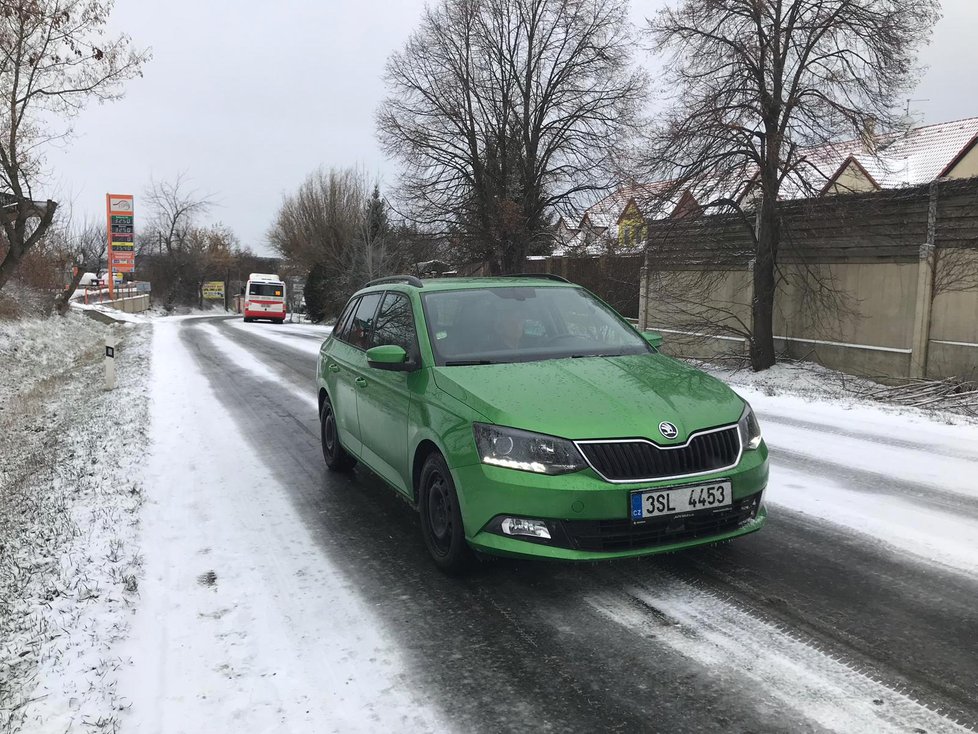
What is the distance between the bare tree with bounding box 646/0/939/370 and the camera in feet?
45.6

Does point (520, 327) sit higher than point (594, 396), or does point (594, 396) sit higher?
point (520, 327)

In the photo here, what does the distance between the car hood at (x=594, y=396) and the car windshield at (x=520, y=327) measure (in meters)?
0.21

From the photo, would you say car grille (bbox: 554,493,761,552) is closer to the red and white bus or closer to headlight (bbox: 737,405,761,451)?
headlight (bbox: 737,405,761,451)

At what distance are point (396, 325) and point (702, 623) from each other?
285 cm

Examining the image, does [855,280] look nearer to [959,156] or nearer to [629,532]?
[629,532]

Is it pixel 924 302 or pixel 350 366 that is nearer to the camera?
pixel 350 366

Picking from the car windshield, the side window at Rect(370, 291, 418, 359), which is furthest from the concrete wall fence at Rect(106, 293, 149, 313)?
the car windshield

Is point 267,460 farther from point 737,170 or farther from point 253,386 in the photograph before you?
point 737,170

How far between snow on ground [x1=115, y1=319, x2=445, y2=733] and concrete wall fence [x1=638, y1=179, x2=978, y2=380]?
1173 centimetres

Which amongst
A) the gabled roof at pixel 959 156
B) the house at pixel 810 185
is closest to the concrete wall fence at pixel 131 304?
the house at pixel 810 185

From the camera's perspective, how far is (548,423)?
363 cm

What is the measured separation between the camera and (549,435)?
3588mm

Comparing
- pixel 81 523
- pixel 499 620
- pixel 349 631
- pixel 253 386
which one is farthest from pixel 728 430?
pixel 253 386

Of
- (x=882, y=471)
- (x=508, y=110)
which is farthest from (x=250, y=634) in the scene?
(x=508, y=110)
